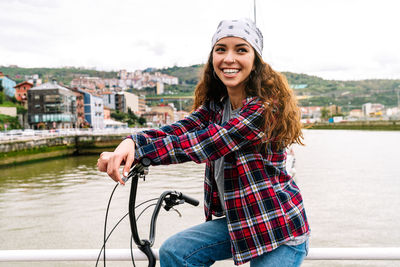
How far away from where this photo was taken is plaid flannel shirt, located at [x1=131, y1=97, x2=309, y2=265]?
50.2 inches

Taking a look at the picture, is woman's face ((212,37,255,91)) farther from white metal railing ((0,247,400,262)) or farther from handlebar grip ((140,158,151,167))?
white metal railing ((0,247,400,262))

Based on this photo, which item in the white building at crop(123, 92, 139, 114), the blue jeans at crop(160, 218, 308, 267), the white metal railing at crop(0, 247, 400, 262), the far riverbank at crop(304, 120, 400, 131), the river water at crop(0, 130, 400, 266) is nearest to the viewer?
the blue jeans at crop(160, 218, 308, 267)

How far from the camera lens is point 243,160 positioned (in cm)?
132

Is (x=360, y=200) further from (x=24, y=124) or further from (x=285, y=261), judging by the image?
(x=24, y=124)

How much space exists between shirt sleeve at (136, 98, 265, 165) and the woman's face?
0.60 ft

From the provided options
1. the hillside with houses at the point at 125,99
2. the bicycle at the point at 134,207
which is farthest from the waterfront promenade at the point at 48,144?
the bicycle at the point at 134,207

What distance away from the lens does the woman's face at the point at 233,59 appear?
1405 mm

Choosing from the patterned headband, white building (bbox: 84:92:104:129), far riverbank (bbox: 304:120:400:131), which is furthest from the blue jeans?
white building (bbox: 84:92:104:129)

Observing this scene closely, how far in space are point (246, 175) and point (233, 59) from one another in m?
0.43

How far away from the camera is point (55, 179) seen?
15703mm

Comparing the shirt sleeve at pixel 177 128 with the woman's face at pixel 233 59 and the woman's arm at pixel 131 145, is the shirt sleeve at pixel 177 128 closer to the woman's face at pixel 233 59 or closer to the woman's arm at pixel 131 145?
the woman's arm at pixel 131 145

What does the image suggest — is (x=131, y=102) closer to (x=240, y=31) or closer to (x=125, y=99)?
(x=125, y=99)

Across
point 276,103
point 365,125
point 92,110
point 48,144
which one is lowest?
point 365,125

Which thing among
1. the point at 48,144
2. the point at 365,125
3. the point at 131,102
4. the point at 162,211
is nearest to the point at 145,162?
the point at 162,211
